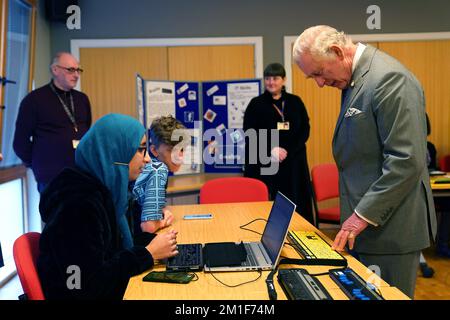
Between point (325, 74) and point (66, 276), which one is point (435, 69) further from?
point (66, 276)

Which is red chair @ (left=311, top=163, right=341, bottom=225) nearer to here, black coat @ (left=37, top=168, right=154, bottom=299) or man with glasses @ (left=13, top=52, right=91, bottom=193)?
man with glasses @ (left=13, top=52, right=91, bottom=193)

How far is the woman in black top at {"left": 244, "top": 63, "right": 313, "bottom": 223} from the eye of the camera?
12.8 ft

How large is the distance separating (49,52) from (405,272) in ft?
14.8

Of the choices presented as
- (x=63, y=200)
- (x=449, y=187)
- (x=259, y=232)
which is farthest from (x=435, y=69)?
(x=63, y=200)

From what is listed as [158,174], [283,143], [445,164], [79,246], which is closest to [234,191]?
[283,143]

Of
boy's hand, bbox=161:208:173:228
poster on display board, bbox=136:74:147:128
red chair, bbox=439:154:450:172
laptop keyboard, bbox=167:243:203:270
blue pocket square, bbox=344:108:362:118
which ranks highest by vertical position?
poster on display board, bbox=136:74:147:128

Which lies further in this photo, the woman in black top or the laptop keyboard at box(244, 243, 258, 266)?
the woman in black top

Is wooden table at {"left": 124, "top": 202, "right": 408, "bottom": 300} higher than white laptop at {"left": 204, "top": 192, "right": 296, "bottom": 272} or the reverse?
the reverse

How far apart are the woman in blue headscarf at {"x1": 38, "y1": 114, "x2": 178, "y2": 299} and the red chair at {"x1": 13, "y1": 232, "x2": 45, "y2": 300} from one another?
3cm

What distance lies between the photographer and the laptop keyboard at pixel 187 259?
157 cm

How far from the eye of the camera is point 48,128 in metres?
3.44

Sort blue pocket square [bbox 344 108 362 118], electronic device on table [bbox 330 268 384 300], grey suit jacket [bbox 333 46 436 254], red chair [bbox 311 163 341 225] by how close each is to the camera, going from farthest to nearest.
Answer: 1. red chair [bbox 311 163 341 225]
2. blue pocket square [bbox 344 108 362 118]
3. grey suit jacket [bbox 333 46 436 254]
4. electronic device on table [bbox 330 268 384 300]

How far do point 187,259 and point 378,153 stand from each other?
2.65 feet

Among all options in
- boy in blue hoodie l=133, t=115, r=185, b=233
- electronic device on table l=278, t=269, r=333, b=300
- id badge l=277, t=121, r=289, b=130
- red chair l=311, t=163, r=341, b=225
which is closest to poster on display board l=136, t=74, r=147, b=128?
id badge l=277, t=121, r=289, b=130
